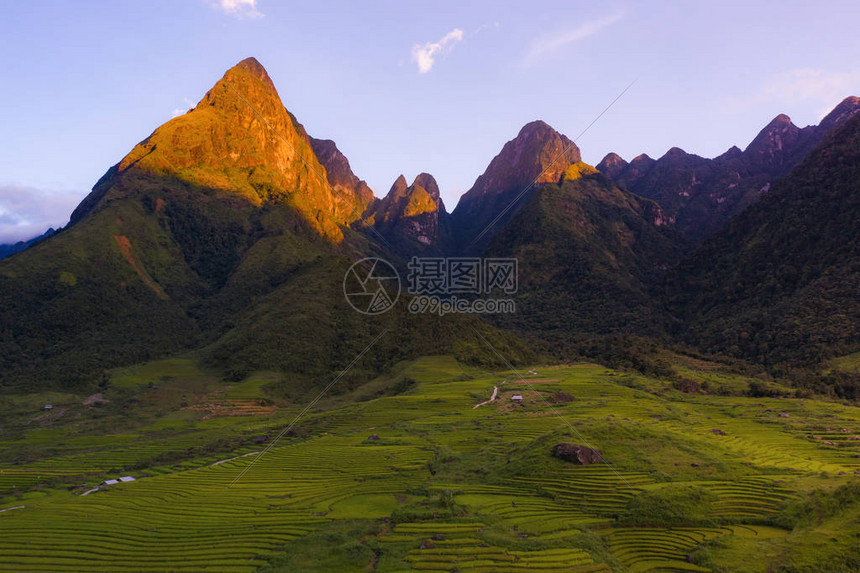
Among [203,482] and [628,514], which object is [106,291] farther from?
[628,514]

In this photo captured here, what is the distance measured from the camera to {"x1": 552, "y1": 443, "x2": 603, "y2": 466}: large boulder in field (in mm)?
42438

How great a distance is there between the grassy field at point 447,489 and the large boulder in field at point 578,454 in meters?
0.70

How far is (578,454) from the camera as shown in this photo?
140 ft

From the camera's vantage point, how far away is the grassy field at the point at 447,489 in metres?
31.3

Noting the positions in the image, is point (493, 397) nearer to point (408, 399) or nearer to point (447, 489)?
point (408, 399)

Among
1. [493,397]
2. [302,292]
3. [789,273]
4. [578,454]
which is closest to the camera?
[578,454]

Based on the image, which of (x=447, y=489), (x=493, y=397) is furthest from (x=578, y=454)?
(x=493, y=397)

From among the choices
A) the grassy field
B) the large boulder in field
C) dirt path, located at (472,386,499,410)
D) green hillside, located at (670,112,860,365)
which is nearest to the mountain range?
green hillside, located at (670,112,860,365)

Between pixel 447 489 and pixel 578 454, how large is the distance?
1156cm

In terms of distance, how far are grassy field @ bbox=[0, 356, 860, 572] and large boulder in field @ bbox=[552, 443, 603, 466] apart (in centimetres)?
70

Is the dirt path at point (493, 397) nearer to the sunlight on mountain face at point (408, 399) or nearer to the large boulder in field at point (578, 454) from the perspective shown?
the sunlight on mountain face at point (408, 399)

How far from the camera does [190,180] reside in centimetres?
18812

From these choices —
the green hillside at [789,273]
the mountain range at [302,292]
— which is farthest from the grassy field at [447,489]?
the green hillside at [789,273]

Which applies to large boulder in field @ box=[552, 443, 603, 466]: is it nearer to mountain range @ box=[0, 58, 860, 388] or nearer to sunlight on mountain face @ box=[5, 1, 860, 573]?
sunlight on mountain face @ box=[5, 1, 860, 573]
